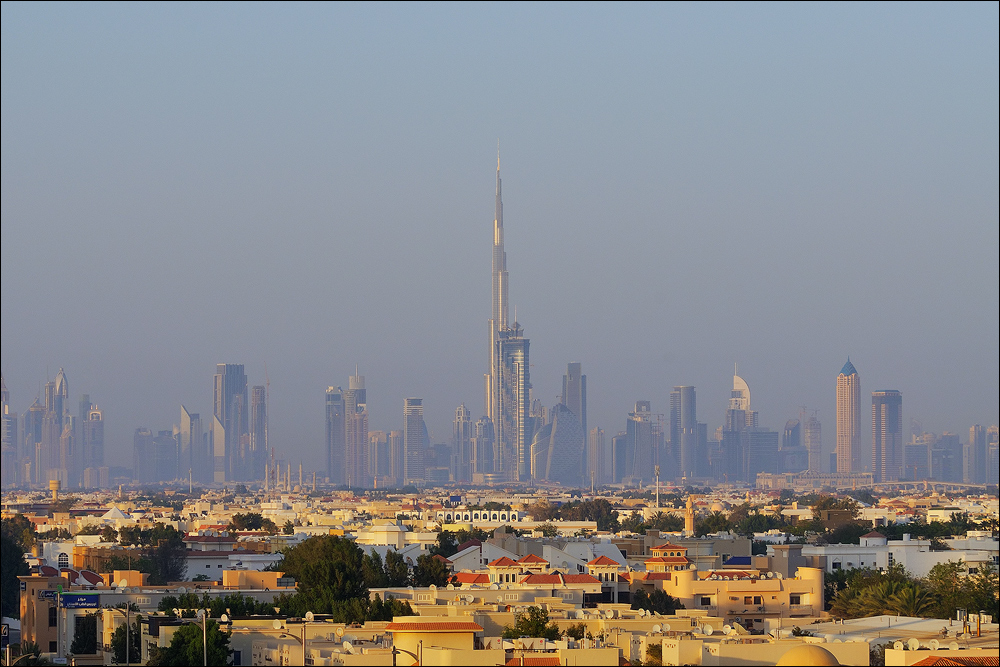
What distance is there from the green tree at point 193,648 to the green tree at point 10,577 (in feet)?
96.3

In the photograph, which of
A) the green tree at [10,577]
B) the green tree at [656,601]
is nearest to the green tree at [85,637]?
the green tree at [10,577]

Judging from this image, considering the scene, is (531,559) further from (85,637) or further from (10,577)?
(85,637)

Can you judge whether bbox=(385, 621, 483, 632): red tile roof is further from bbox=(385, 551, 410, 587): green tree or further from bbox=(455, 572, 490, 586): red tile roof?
bbox=(455, 572, 490, 586): red tile roof

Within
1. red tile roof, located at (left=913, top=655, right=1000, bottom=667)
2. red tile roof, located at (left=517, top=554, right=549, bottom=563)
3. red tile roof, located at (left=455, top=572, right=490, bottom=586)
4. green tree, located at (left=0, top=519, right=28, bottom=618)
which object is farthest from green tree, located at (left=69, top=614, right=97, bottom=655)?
red tile roof, located at (left=517, top=554, right=549, bottom=563)

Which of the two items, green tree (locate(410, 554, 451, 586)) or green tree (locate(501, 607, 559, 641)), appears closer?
green tree (locate(501, 607, 559, 641))

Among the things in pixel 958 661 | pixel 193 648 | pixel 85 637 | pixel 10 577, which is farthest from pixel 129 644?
pixel 10 577

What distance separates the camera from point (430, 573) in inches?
2867

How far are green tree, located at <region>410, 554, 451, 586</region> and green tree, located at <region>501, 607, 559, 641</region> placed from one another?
2475 centimetres

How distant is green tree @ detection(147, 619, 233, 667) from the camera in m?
37.8

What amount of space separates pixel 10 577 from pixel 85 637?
23.6 metres

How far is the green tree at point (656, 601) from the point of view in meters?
62.1

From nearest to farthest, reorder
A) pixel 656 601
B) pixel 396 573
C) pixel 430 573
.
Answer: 1. pixel 656 601
2. pixel 396 573
3. pixel 430 573

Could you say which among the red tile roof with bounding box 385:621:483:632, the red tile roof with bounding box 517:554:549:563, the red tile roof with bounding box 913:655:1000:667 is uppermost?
the red tile roof with bounding box 385:621:483:632

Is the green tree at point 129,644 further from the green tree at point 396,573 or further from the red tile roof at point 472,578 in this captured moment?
the red tile roof at point 472,578
